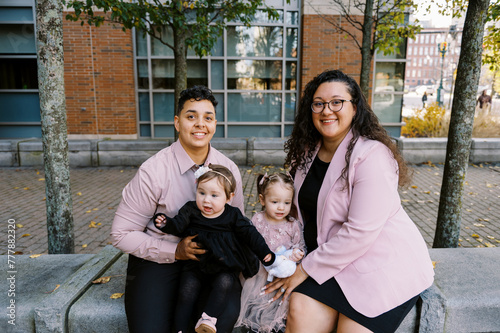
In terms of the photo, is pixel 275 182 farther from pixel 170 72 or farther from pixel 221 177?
pixel 170 72

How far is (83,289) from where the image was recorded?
8.25ft

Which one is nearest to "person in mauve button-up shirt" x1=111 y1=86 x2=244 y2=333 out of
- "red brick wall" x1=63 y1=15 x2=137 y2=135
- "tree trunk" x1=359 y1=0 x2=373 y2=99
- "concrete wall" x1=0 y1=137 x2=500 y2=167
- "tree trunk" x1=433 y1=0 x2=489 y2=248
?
"tree trunk" x1=433 y1=0 x2=489 y2=248

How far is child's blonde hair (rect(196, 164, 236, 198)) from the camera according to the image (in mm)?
2424

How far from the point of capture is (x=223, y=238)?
2373 millimetres

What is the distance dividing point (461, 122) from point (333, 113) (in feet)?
6.13

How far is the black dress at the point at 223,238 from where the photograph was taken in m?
2.32

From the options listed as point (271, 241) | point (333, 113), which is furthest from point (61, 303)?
point (333, 113)

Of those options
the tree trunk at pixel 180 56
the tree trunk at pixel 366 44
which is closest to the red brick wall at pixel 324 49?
the tree trunk at pixel 366 44

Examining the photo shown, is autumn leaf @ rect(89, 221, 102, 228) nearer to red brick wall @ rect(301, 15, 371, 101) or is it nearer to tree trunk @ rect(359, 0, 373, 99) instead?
tree trunk @ rect(359, 0, 373, 99)

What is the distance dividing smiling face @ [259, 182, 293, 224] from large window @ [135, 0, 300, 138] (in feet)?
30.8

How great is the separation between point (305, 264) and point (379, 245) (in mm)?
458

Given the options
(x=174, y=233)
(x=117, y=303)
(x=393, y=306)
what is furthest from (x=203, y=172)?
(x=393, y=306)

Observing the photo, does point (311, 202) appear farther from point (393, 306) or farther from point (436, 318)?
point (436, 318)

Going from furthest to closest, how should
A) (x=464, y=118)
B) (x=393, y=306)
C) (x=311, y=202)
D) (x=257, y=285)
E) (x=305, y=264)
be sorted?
(x=464, y=118), (x=311, y=202), (x=257, y=285), (x=305, y=264), (x=393, y=306)
